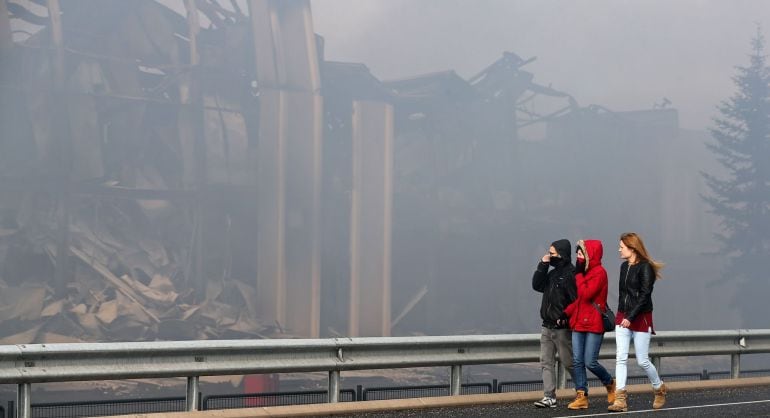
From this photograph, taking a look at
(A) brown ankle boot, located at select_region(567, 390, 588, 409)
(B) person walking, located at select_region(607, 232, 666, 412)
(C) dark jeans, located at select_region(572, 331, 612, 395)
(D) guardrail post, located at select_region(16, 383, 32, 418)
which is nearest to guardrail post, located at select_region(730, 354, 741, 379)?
(B) person walking, located at select_region(607, 232, 666, 412)

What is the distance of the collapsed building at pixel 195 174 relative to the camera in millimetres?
27984

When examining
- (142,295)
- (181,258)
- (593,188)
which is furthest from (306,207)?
(593,188)

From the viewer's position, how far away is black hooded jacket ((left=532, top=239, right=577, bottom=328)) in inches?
390

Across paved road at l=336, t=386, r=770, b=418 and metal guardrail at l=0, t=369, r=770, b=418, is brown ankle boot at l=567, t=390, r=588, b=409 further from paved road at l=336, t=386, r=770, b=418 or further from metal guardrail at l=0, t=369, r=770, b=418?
metal guardrail at l=0, t=369, r=770, b=418

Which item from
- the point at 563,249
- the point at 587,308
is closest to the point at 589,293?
the point at 587,308

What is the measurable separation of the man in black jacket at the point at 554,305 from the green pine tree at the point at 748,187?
1691 inches

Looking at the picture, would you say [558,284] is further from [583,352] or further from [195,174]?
[195,174]

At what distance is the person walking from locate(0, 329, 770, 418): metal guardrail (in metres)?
1.40

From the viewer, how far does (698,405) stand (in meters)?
10.6

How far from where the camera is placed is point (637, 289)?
31.8ft

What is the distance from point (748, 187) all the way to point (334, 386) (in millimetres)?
47869

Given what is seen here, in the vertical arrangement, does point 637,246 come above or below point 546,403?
above

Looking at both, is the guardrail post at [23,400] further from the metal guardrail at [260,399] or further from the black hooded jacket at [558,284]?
the black hooded jacket at [558,284]

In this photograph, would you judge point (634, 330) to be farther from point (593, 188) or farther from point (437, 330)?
point (593, 188)
